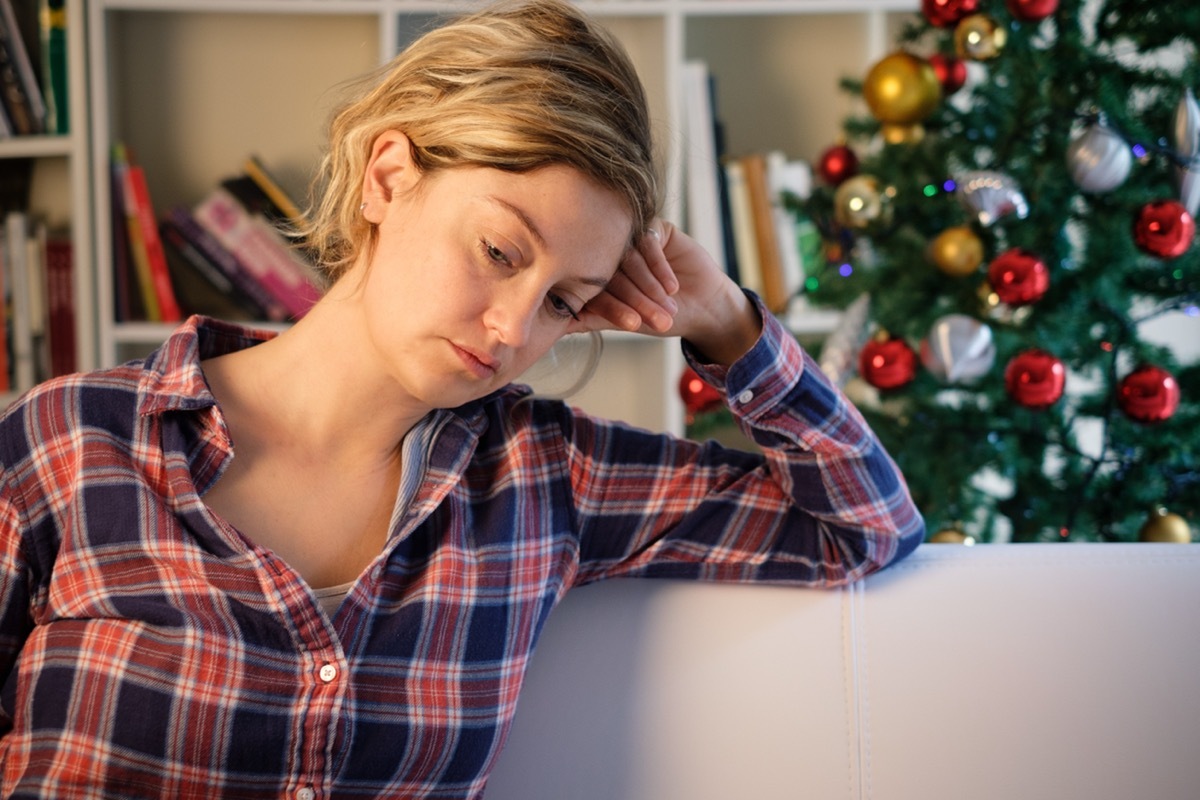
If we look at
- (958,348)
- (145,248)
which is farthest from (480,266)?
(145,248)

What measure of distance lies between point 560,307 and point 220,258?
148 cm

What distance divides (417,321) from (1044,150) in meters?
1.04

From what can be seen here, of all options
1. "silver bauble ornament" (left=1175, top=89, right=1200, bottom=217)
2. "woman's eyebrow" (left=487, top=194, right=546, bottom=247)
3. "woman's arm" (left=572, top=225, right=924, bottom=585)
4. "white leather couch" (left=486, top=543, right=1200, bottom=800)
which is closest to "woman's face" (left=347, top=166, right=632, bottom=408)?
"woman's eyebrow" (left=487, top=194, right=546, bottom=247)

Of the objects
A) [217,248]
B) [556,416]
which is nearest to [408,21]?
[217,248]

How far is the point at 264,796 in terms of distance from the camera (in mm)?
Result: 918

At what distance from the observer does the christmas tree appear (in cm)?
149

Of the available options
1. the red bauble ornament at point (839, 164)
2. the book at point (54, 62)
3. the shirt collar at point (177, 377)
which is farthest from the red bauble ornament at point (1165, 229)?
the book at point (54, 62)

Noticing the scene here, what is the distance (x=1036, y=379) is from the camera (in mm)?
1471

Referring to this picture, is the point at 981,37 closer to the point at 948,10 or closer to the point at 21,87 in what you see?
the point at 948,10

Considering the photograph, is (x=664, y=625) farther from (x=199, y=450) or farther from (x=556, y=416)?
(x=199, y=450)

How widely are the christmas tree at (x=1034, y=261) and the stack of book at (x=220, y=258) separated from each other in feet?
3.71

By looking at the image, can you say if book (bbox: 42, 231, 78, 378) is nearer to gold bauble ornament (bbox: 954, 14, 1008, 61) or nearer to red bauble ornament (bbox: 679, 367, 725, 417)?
red bauble ornament (bbox: 679, 367, 725, 417)

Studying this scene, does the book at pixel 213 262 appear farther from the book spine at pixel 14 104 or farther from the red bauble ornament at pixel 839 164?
the red bauble ornament at pixel 839 164

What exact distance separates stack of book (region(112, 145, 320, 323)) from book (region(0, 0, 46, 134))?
18 centimetres
